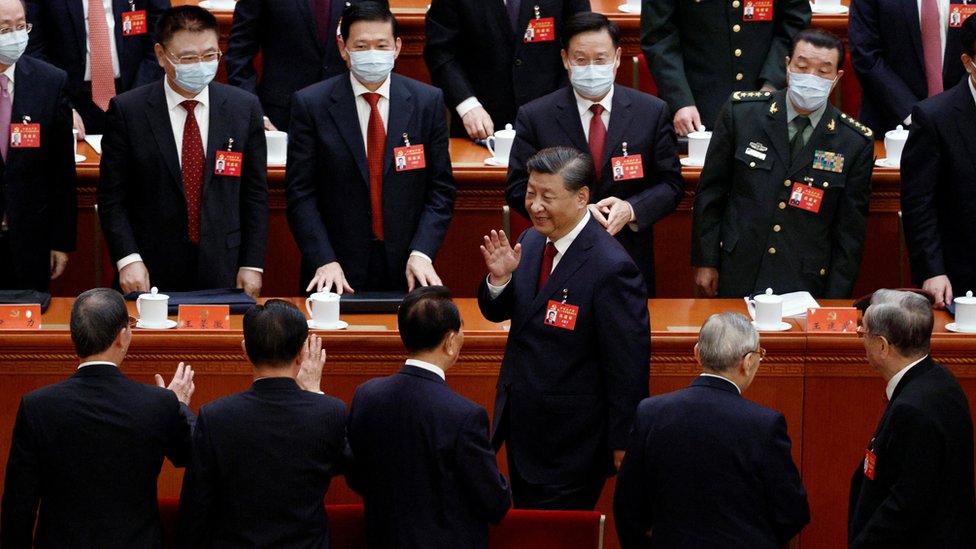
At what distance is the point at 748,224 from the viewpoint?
4.87 meters

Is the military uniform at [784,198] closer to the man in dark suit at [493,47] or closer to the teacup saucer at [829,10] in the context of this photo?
the man in dark suit at [493,47]

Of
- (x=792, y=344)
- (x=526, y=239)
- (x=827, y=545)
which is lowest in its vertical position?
(x=827, y=545)

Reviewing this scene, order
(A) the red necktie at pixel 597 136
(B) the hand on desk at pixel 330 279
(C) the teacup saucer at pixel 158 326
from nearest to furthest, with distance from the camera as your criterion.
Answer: (C) the teacup saucer at pixel 158 326 < (B) the hand on desk at pixel 330 279 < (A) the red necktie at pixel 597 136

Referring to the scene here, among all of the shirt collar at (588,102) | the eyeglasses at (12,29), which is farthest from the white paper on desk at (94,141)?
the shirt collar at (588,102)

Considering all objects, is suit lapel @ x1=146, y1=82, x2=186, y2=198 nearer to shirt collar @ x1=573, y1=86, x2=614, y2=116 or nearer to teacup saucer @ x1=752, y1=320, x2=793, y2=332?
shirt collar @ x1=573, y1=86, x2=614, y2=116

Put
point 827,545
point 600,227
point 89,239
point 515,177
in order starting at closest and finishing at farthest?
point 600,227 < point 827,545 < point 515,177 < point 89,239

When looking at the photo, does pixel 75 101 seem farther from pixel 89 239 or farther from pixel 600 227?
pixel 600 227

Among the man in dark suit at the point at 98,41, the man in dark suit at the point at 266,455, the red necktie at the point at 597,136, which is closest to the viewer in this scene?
the man in dark suit at the point at 266,455

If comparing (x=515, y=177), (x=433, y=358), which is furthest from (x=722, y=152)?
(x=433, y=358)

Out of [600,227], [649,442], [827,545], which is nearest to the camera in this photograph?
[649,442]

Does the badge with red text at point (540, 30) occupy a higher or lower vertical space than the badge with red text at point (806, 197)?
higher

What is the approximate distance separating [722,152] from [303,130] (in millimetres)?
1319

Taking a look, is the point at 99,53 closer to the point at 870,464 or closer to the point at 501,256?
the point at 501,256

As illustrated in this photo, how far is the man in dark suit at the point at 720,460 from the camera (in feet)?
11.3
